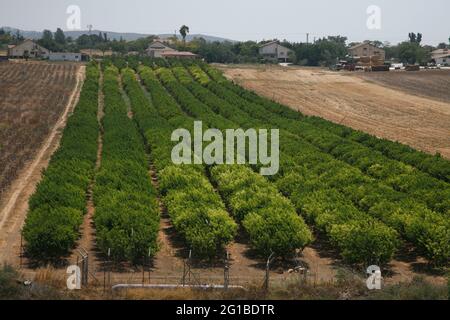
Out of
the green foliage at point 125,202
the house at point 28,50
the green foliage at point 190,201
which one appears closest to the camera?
the green foliage at point 125,202

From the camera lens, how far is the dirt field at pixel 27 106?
52.0 m

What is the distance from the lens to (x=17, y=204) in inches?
1543

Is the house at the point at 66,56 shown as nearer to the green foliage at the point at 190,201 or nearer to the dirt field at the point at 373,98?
the dirt field at the point at 373,98

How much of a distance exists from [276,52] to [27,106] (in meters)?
113

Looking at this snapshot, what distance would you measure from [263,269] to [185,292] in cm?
700

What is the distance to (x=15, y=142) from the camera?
186ft

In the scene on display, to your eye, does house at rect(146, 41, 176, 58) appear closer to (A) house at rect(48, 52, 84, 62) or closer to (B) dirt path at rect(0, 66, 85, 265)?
(A) house at rect(48, 52, 84, 62)

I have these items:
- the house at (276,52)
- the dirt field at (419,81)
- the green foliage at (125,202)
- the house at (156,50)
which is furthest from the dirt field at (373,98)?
the house at (156,50)

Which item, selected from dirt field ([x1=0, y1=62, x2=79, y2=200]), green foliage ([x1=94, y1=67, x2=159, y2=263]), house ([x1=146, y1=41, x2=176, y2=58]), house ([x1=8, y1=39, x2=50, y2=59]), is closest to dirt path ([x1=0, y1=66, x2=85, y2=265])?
dirt field ([x1=0, y1=62, x2=79, y2=200])

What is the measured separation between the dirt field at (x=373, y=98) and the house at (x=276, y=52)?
44.5 metres

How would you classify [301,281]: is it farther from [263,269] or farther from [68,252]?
[68,252]

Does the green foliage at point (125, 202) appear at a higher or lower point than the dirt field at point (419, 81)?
lower

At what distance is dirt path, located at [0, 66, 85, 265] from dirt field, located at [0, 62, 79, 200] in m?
0.75

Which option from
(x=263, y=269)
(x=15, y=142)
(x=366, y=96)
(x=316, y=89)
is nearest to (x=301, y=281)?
(x=263, y=269)
